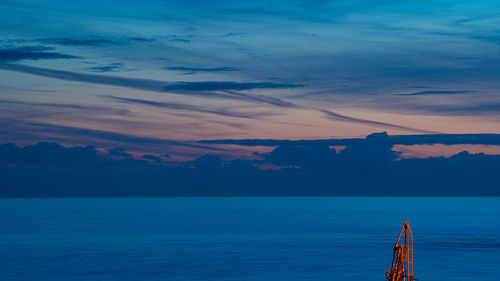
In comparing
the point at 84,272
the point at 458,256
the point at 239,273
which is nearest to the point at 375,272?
the point at 239,273

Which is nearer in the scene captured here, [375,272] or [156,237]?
[375,272]

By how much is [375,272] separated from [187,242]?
69138 mm

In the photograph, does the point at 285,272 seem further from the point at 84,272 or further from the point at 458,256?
the point at 458,256

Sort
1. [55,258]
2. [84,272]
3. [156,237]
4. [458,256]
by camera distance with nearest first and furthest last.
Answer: [84,272]
[55,258]
[458,256]
[156,237]

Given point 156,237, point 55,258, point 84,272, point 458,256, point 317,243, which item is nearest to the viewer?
point 84,272

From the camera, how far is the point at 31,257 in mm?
138750

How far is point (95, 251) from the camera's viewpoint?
15088 centimetres

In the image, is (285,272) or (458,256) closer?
(285,272)

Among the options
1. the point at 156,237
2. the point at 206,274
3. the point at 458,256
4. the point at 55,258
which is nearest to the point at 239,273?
the point at 206,274

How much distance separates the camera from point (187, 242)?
177m

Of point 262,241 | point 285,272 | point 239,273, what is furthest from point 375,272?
point 262,241

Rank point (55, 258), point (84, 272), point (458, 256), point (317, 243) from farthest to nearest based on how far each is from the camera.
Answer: point (317, 243) < point (458, 256) < point (55, 258) < point (84, 272)

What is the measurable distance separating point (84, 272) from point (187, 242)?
60.9 metres

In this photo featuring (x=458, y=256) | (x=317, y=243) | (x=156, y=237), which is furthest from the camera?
(x=156, y=237)
